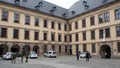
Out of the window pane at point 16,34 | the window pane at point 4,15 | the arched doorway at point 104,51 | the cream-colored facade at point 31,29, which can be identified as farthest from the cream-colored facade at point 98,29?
the window pane at point 4,15

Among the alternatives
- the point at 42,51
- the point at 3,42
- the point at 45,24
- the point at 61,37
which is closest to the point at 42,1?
the point at 45,24

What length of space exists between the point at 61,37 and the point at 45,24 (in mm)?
6999

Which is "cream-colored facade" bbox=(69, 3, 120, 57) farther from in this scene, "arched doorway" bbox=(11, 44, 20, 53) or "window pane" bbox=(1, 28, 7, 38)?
"window pane" bbox=(1, 28, 7, 38)

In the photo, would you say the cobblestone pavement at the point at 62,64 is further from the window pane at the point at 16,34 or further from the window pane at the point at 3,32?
the window pane at the point at 16,34

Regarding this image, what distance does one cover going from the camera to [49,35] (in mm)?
46062

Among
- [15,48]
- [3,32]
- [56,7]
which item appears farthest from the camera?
[56,7]

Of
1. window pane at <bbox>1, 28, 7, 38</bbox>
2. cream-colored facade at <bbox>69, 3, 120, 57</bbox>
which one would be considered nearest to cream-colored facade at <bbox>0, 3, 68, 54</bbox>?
window pane at <bbox>1, 28, 7, 38</bbox>

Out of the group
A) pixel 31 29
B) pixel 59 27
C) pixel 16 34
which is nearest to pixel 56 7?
pixel 59 27

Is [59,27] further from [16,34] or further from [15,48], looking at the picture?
[15,48]

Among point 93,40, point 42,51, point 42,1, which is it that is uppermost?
point 42,1

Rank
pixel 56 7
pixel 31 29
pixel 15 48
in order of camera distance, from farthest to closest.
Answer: pixel 56 7
pixel 31 29
pixel 15 48

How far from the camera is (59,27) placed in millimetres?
49625

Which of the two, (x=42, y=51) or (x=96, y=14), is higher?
(x=96, y=14)

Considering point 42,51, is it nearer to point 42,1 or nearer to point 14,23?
point 14,23
